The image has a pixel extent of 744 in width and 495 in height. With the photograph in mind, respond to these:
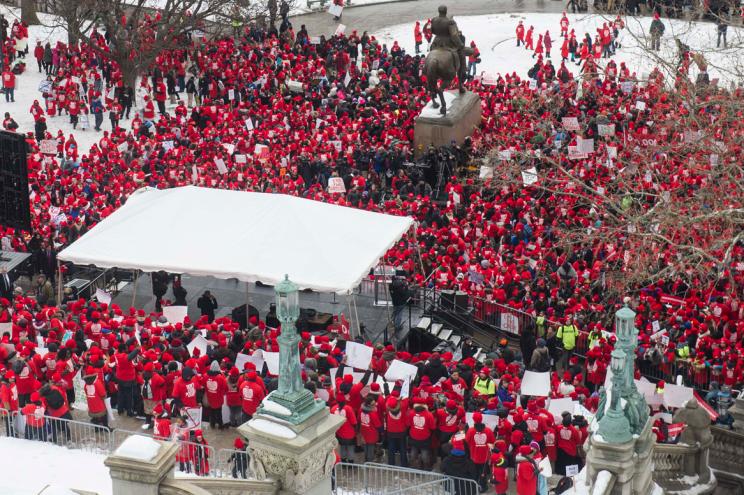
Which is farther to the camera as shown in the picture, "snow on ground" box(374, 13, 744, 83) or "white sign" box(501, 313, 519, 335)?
"snow on ground" box(374, 13, 744, 83)

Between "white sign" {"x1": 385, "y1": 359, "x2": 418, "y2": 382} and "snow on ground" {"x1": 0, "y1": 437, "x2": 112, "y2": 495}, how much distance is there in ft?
17.1

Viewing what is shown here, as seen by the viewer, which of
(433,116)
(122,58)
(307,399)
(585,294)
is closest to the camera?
(307,399)

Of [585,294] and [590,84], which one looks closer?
[585,294]

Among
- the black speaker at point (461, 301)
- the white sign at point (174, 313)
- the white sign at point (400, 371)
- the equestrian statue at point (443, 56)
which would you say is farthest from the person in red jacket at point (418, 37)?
the white sign at point (400, 371)

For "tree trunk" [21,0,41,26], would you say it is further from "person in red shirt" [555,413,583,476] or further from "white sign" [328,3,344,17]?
"person in red shirt" [555,413,583,476]

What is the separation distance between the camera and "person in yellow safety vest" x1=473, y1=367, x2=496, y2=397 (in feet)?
69.6

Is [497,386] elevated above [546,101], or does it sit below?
below

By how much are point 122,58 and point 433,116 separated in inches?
492

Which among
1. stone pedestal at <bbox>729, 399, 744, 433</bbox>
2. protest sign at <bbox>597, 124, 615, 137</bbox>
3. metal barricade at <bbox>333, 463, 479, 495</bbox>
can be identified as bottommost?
metal barricade at <bbox>333, 463, 479, 495</bbox>

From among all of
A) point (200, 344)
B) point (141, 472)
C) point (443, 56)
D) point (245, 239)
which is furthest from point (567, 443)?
point (443, 56)

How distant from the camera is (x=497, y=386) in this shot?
70.7 ft

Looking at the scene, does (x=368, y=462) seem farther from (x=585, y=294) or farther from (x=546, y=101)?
(x=546, y=101)

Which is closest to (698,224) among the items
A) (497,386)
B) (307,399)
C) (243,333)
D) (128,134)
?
(497,386)

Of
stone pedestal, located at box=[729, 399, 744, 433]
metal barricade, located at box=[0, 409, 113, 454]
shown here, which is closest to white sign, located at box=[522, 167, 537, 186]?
stone pedestal, located at box=[729, 399, 744, 433]
